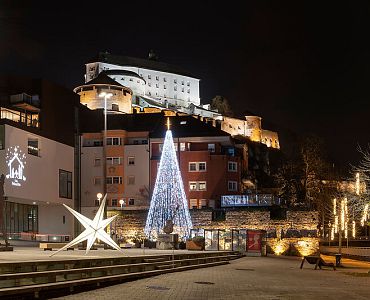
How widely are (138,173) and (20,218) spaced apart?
50.2 feet

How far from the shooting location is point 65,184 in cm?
6384

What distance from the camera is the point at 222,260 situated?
3344 cm

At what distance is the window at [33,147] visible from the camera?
56.1 metres

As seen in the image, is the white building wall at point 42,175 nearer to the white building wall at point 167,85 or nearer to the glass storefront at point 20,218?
the glass storefront at point 20,218

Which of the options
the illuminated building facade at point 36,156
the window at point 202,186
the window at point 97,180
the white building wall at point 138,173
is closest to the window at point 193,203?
the window at point 202,186

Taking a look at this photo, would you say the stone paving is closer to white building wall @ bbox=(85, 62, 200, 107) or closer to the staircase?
the staircase

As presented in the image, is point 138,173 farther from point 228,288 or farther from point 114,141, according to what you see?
point 228,288

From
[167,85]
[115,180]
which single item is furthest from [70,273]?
[167,85]

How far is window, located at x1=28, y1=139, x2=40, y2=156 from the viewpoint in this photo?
56.1 metres

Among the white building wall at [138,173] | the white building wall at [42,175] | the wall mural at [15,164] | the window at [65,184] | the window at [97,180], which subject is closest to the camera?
the wall mural at [15,164]

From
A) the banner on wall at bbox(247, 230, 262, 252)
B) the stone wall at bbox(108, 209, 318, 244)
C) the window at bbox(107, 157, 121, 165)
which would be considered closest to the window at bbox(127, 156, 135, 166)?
the window at bbox(107, 157, 121, 165)

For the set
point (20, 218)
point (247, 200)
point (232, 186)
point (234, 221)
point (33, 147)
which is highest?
point (33, 147)

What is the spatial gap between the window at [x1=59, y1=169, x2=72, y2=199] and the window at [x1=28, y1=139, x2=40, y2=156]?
18.1ft

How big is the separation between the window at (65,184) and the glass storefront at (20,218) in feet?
10.4
